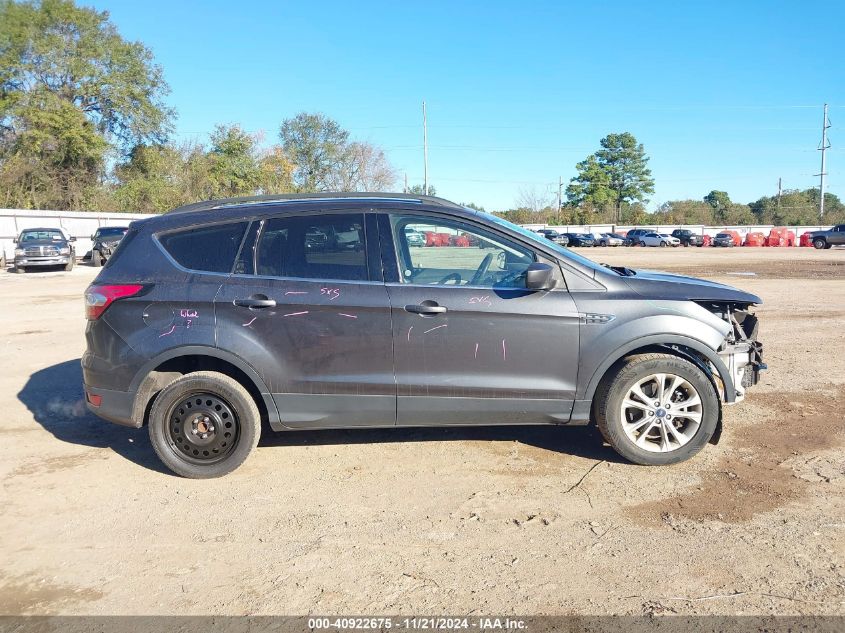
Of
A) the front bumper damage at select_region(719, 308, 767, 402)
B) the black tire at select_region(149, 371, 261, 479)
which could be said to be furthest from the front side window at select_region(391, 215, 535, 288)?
the front bumper damage at select_region(719, 308, 767, 402)

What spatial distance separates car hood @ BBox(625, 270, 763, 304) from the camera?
14.6 feet

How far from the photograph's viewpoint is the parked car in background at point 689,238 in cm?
5753

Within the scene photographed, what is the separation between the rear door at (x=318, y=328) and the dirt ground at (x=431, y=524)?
0.54m

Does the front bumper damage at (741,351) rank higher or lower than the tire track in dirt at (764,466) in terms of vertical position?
higher

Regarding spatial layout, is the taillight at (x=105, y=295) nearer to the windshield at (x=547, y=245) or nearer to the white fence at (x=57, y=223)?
the windshield at (x=547, y=245)

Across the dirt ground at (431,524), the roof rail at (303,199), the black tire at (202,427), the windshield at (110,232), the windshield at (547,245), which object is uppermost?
the windshield at (110,232)

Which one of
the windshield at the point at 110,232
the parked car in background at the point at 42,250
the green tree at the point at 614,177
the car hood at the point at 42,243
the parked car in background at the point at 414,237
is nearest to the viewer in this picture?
the parked car in background at the point at 414,237

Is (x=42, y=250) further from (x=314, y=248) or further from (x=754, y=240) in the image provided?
(x=754, y=240)

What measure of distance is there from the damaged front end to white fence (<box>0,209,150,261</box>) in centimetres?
2798

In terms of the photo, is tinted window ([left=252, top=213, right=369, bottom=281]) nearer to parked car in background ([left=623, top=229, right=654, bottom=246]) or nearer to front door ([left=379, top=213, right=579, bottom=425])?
front door ([left=379, top=213, right=579, bottom=425])

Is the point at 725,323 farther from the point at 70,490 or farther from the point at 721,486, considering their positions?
the point at 70,490

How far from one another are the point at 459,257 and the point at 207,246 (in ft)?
5.87

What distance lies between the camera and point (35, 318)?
38.0 ft

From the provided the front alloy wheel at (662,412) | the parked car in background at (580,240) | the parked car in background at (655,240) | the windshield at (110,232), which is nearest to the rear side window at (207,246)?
the front alloy wheel at (662,412)
